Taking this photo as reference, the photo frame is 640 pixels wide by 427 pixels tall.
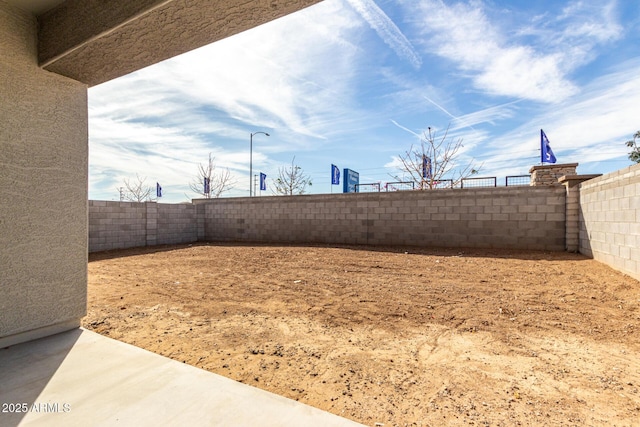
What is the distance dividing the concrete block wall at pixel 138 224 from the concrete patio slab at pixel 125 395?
8.81 meters

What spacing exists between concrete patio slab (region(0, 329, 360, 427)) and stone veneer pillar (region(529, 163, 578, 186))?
10589 mm

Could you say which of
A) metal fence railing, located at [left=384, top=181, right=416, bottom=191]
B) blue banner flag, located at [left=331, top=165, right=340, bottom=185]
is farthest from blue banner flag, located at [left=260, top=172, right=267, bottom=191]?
metal fence railing, located at [left=384, top=181, right=416, bottom=191]

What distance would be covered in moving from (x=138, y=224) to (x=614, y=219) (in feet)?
43.4

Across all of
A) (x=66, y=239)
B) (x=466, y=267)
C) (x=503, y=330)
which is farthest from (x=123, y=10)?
(x=466, y=267)

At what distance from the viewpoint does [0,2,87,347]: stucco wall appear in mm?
2371

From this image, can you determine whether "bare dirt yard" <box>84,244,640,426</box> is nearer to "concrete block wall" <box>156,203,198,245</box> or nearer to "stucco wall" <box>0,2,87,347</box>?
"stucco wall" <box>0,2,87,347</box>

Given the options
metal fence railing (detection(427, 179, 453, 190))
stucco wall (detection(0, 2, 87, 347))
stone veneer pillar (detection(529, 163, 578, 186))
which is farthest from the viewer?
metal fence railing (detection(427, 179, 453, 190))

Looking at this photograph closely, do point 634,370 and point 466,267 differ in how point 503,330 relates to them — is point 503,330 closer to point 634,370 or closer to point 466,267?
point 634,370

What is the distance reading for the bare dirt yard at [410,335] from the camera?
197cm

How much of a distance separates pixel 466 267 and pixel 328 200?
18.3ft

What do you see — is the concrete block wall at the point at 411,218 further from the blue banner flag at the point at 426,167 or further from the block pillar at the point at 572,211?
the blue banner flag at the point at 426,167

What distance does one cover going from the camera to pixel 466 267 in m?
6.48

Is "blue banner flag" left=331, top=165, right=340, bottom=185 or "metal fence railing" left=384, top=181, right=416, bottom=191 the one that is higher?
"blue banner flag" left=331, top=165, right=340, bottom=185

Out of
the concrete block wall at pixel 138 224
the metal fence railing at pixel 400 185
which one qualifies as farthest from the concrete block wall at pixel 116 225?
the metal fence railing at pixel 400 185
